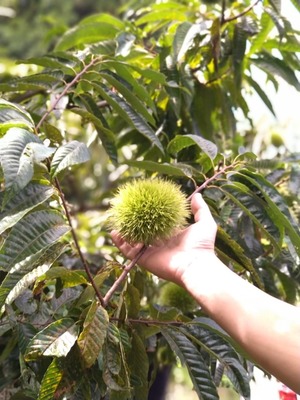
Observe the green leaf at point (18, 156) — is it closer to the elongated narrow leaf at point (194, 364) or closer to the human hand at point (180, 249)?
the human hand at point (180, 249)

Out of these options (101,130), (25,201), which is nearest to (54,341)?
(25,201)

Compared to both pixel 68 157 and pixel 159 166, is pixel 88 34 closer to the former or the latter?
pixel 159 166

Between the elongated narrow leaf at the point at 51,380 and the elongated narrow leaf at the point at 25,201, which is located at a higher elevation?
the elongated narrow leaf at the point at 25,201

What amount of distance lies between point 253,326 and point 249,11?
2.40 feet

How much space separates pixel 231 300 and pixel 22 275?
240 millimetres

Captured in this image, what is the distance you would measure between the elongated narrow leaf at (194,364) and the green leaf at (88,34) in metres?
0.70

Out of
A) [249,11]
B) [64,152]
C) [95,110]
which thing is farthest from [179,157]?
[64,152]

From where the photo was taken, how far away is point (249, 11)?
3.60 feet

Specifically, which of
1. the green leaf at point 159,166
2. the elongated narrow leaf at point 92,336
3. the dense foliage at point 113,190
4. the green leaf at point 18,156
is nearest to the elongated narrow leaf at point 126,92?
the dense foliage at point 113,190

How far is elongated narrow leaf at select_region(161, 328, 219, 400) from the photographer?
69 cm

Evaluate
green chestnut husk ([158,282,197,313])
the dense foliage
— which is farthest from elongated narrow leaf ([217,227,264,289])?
green chestnut husk ([158,282,197,313])

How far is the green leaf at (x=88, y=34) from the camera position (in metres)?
1.17

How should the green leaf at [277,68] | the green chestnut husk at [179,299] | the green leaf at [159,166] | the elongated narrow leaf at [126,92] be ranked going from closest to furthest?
the green leaf at [159,166], the elongated narrow leaf at [126,92], the green chestnut husk at [179,299], the green leaf at [277,68]

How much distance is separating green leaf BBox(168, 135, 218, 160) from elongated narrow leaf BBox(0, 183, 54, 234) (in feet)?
0.80
